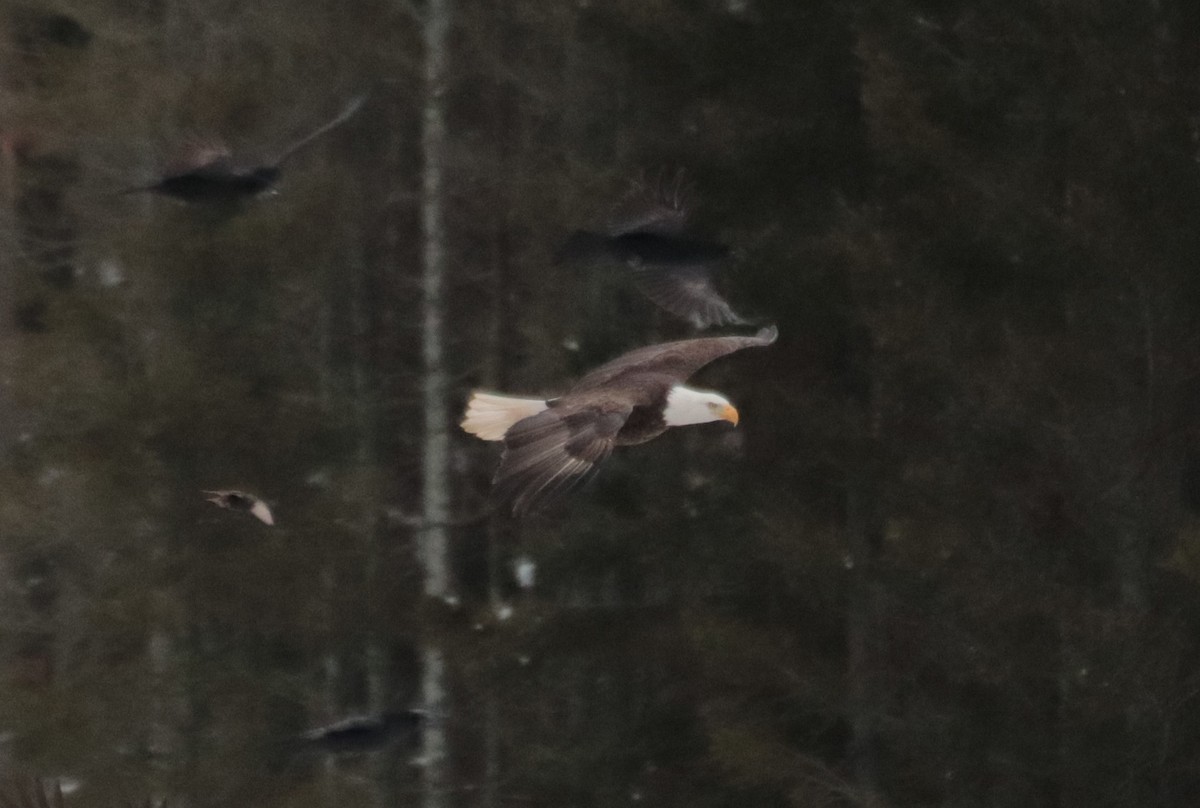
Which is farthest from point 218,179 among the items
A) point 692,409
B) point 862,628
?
point 862,628

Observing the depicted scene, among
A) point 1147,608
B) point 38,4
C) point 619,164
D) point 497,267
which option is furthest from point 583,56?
point 1147,608

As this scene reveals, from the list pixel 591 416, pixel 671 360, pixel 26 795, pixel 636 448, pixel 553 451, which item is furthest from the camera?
pixel 636 448

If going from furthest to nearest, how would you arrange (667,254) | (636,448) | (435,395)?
(435,395)
(636,448)
(667,254)

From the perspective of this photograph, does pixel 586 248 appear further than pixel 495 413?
Yes

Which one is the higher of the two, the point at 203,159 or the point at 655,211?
the point at 203,159

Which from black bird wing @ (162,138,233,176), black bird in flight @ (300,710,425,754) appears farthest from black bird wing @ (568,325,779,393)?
black bird in flight @ (300,710,425,754)

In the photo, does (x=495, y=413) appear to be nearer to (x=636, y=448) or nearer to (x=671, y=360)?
(x=671, y=360)

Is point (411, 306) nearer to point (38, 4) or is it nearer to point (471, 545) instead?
point (471, 545)
